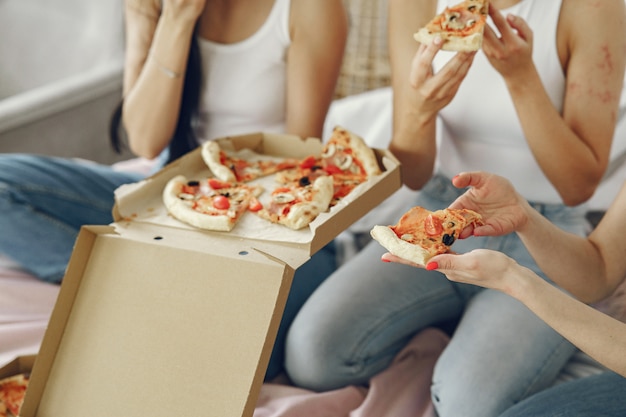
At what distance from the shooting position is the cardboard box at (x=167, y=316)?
963 millimetres

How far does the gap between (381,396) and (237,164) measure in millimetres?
495

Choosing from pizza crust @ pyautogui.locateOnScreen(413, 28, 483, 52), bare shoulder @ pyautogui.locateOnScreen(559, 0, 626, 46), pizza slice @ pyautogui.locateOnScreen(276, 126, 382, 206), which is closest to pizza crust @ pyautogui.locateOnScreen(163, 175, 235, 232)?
pizza slice @ pyautogui.locateOnScreen(276, 126, 382, 206)

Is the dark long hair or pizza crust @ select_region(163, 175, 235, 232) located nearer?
pizza crust @ select_region(163, 175, 235, 232)

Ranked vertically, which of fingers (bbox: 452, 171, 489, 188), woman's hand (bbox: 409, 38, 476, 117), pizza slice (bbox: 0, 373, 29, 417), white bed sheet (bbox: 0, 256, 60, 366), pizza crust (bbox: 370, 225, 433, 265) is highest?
woman's hand (bbox: 409, 38, 476, 117)

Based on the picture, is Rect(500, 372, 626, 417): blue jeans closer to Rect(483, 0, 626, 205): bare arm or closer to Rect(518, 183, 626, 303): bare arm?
Rect(518, 183, 626, 303): bare arm

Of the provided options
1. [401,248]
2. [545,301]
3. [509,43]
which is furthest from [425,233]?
[509,43]

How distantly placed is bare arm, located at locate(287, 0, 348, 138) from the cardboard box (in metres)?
0.47

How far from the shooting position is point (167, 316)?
3.32 feet

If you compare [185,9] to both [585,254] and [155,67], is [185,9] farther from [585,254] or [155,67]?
[585,254]

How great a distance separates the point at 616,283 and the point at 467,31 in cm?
48

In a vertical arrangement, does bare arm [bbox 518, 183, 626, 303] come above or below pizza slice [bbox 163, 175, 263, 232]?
below

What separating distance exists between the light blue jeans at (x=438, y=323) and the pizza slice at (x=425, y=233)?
1.10ft

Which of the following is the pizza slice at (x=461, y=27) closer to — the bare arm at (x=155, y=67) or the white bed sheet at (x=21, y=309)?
the bare arm at (x=155, y=67)

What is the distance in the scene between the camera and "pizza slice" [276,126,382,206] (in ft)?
3.95
